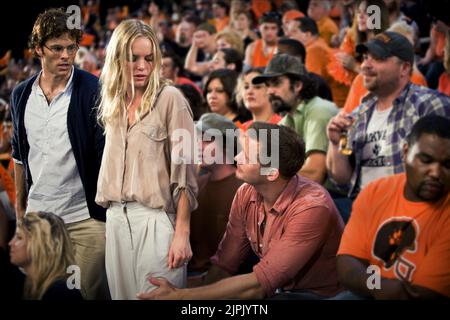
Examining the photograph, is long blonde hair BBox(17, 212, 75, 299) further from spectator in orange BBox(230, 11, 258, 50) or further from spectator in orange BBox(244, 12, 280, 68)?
spectator in orange BBox(230, 11, 258, 50)

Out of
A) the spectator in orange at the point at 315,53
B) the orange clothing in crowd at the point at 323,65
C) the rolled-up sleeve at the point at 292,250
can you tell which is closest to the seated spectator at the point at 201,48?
the spectator in orange at the point at 315,53

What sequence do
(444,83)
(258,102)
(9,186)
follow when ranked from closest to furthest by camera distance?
(9,186)
(444,83)
(258,102)

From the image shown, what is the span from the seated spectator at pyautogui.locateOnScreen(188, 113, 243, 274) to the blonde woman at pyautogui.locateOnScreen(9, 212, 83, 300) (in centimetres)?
66

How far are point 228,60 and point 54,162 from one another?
270cm

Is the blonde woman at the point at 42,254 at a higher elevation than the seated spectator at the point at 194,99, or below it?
below

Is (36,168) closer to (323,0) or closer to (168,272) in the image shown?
(168,272)

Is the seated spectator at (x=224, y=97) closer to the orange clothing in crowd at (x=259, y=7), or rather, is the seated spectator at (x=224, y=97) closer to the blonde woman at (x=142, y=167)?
the blonde woman at (x=142, y=167)

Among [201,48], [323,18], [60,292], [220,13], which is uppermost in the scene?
[220,13]

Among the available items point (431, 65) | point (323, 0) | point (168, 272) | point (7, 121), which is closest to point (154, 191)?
point (168, 272)

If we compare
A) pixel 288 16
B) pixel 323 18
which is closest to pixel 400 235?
pixel 288 16

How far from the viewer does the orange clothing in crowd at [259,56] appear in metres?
6.13

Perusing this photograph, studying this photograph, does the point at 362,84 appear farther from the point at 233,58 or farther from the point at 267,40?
the point at 267,40

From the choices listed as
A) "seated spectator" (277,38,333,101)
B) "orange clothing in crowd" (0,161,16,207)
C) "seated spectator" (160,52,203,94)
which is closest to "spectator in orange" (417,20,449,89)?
"seated spectator" (277,38,333,101)

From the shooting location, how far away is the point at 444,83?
393 centimetres
